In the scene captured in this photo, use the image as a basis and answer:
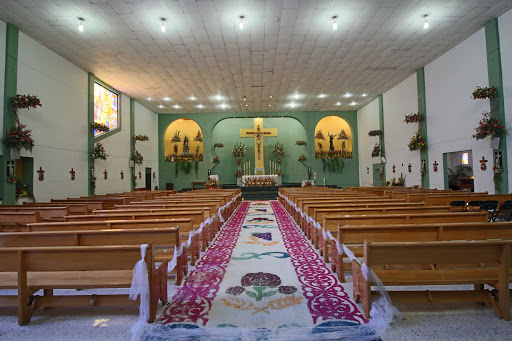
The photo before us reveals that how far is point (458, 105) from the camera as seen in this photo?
9.52 meters

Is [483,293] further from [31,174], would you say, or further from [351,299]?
[31,174]

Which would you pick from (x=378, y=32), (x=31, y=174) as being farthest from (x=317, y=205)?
(x=31, y=174)

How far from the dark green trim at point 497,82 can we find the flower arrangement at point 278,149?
12.5 m

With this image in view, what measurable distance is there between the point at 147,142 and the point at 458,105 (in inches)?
599

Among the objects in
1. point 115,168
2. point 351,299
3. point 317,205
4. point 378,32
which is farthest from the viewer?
point 115,168

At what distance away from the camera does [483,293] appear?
2.31m

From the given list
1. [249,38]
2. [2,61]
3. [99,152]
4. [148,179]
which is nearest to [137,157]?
[148,179]

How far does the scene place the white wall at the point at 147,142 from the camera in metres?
15.9

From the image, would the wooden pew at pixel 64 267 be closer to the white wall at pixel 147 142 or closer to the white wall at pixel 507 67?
the white wall at pixel 507 67

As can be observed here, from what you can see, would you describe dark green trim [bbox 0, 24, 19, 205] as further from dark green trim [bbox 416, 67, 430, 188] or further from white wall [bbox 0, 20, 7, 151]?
dark green trim [bbox 416, 67, 430, 188]

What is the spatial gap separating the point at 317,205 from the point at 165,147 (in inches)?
637

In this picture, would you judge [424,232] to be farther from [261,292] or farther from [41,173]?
[41,173]

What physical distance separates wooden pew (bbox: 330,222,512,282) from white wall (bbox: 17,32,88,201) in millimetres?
9094

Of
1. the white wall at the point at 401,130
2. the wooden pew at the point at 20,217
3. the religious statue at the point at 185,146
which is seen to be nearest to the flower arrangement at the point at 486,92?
the white wall at the point at 401,130
